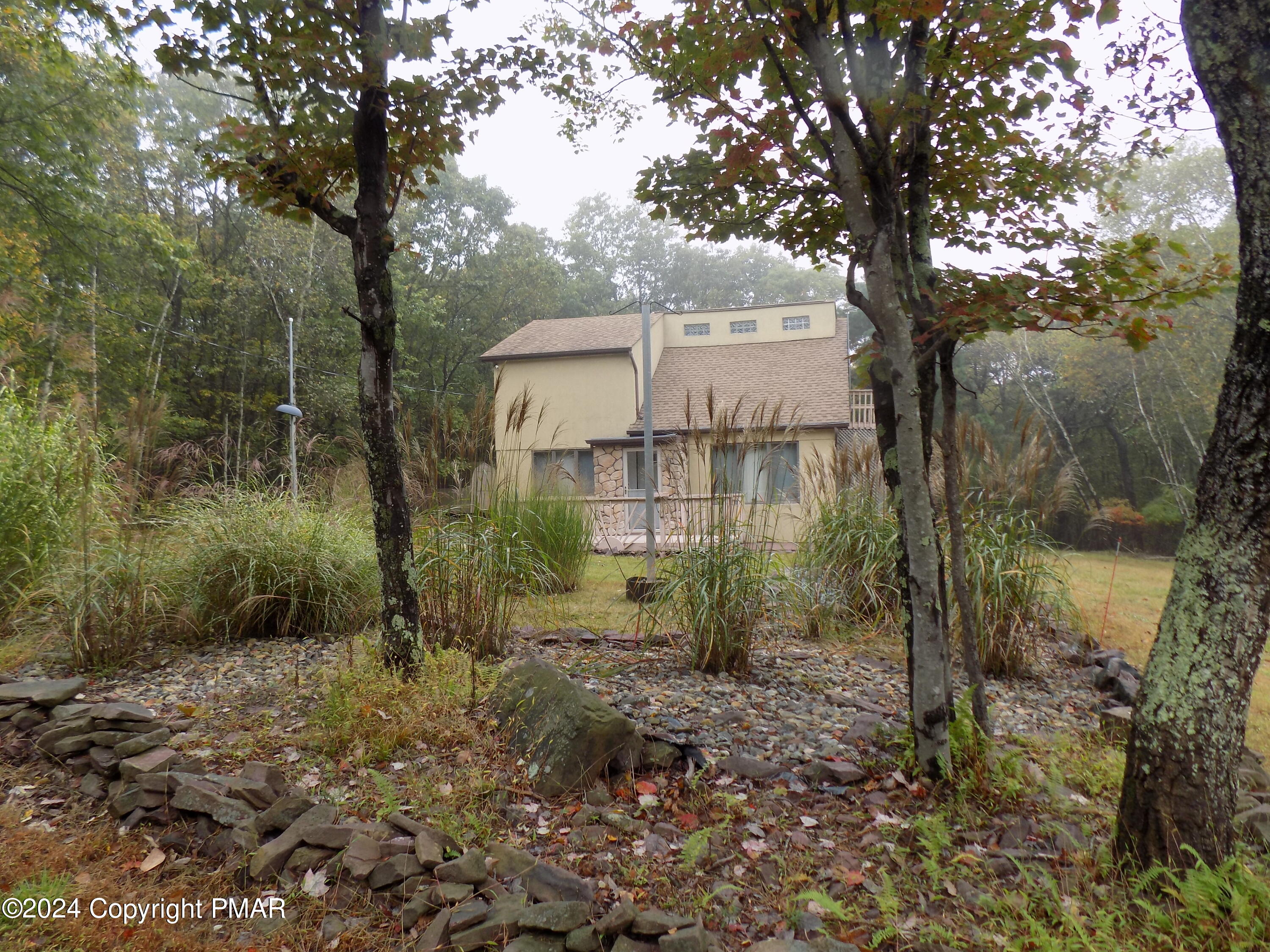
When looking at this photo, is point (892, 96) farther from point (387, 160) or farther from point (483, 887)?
point (483, 887)

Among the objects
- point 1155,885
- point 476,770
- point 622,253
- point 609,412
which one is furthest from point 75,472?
point 622,253

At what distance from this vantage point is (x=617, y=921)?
6.20ft

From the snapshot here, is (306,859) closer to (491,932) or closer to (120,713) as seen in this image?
(491,932)

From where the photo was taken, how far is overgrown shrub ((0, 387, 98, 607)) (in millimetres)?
4637

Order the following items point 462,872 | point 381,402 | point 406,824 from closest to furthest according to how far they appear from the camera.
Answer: point 462,872, point 406,824, point 381,402

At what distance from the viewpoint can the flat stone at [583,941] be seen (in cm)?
188

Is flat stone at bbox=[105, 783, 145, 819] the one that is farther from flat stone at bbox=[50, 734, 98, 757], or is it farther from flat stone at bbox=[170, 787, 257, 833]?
flat stone at bbox=[50, 734, 98, 757]

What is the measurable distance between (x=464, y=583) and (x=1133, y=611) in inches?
271

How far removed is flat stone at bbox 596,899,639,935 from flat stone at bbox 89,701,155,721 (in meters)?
2.43

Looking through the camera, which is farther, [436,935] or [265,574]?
[265,574]

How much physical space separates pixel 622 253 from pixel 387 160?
32.4 metres

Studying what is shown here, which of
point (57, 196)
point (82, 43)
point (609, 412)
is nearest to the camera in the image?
point (57, 196)

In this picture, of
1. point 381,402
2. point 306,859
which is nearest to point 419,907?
point 306,859

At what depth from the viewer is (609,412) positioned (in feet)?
53.2
